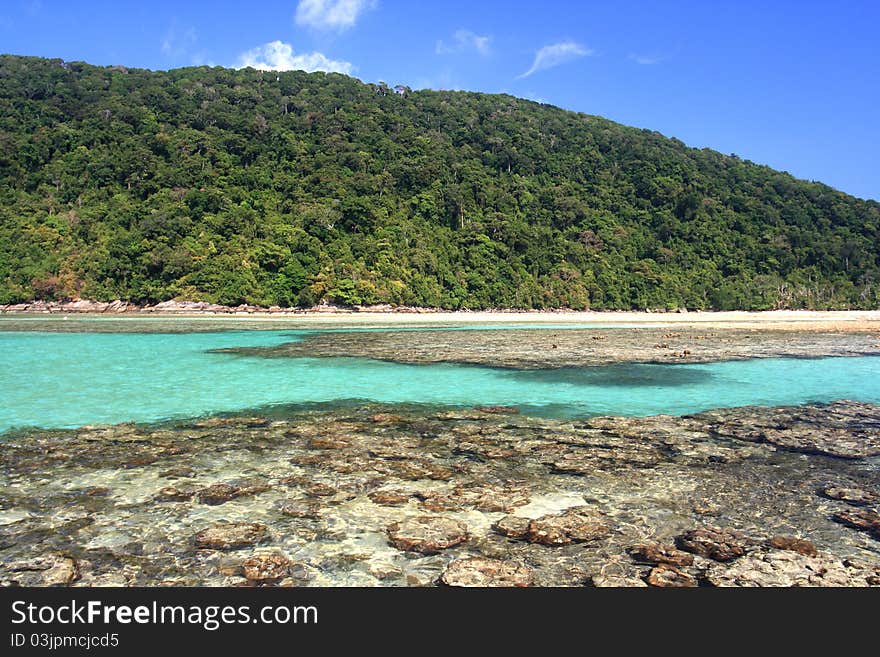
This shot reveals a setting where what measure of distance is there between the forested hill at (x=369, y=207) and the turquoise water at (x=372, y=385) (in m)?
51.9

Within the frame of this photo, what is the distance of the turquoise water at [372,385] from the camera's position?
10.5 m

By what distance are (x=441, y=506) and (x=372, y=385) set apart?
8.37m

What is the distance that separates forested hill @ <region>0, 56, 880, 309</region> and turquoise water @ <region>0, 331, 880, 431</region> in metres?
51.9

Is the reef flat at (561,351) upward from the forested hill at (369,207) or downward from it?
downward

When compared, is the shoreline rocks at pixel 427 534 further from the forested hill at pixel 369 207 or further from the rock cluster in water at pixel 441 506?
the forested hill at pixel 369 207

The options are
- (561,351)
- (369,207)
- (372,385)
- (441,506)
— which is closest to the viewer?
(441,506)

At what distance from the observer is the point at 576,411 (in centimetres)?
1021

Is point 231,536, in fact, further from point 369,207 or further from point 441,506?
point 369,207

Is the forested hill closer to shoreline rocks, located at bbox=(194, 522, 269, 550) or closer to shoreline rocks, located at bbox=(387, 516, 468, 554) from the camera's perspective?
shoreline rocks, located at bbox=(194, 522, 269, 550)

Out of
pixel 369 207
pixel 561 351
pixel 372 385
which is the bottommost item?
pixel 372 385

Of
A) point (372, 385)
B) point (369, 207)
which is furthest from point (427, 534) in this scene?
point (369, 207)

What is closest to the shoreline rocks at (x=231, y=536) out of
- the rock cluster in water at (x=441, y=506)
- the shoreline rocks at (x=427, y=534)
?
the rock cluster in water at (x=441, y=506)

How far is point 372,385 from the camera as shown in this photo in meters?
13.4

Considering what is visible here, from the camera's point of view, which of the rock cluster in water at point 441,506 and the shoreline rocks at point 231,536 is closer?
the rock cluster in water at point 441,506
